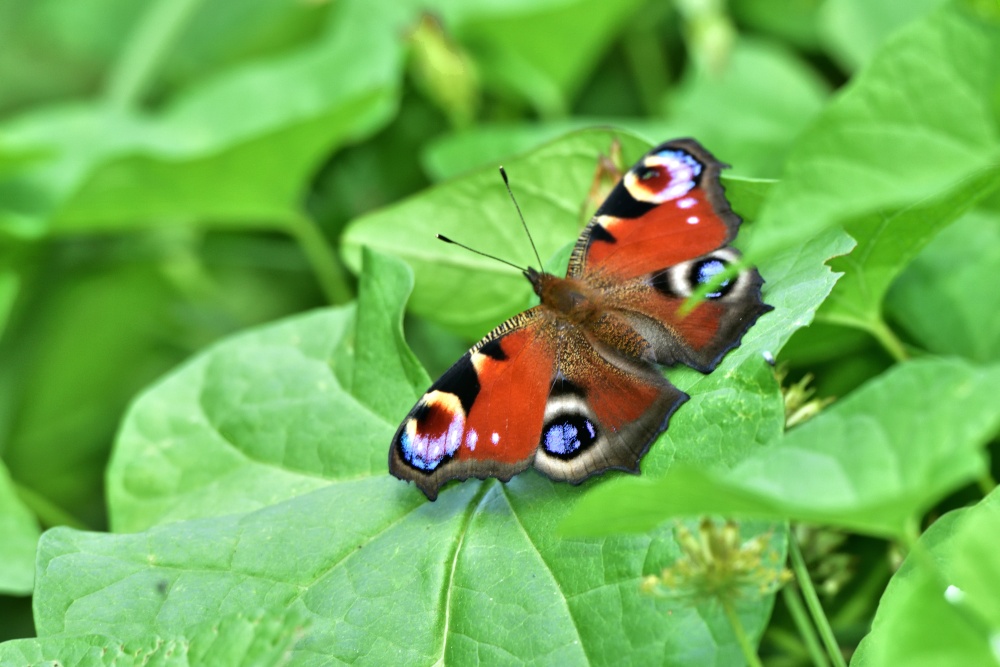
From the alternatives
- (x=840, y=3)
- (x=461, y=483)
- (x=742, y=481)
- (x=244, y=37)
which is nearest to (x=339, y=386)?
(x=461, y=483)

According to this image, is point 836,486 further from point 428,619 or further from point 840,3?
point 840,3

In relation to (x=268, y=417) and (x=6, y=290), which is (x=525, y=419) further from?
(x=6, y=290)

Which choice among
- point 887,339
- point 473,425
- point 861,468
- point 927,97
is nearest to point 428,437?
point 473,425

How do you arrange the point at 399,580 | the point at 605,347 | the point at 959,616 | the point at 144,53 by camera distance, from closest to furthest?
Answer: the point at 959,616 < the point at 399,580 < the point at 605,347 < the point at 144,53

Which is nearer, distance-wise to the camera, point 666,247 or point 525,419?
point 525,419

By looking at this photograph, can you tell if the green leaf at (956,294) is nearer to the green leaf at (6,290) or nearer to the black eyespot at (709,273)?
the black eyespot at (709,273)

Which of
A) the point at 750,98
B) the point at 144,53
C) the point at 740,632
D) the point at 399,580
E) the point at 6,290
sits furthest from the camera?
the point at 144,53

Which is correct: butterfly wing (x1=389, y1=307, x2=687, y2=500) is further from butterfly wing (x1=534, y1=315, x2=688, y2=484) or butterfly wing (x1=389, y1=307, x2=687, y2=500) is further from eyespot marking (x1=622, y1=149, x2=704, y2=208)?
eyespot marking (x1=622, y1=149, x2=704, y2=208)

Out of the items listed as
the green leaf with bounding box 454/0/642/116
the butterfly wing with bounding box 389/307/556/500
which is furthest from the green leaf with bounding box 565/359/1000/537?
the green leaf with bounding box 454/0/642/116
